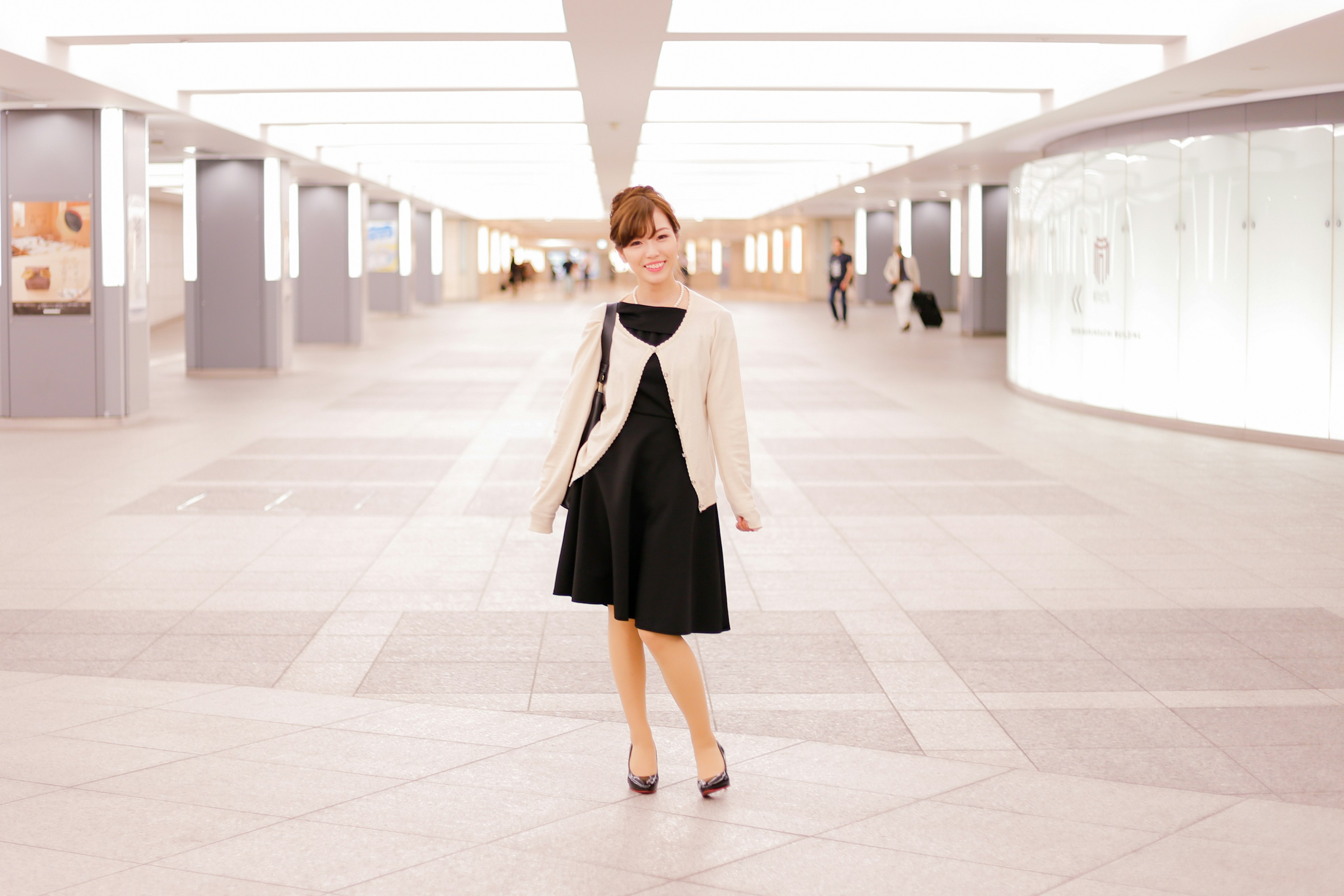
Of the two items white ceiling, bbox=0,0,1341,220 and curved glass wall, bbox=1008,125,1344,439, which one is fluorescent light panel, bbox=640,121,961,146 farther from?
curved glass wall, bbox=1008,125,1344,439

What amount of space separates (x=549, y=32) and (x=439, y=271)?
35.3 meters

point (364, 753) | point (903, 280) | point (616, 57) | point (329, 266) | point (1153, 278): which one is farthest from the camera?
point (903, 280)

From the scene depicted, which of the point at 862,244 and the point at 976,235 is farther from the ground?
the point at 862,244

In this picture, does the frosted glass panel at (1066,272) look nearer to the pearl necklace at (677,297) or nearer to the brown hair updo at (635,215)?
the pearl necklace at (677,297)

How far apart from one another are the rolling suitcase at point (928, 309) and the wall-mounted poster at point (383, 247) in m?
13.4

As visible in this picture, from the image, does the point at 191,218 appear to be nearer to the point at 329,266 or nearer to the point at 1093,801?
the point at 329,266

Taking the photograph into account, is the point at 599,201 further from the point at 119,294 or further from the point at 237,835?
the point at 237,835

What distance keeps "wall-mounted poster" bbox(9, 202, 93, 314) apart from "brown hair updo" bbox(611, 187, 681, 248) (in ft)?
36.3

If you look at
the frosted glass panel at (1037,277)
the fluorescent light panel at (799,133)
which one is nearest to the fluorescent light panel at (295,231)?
the fluorescent light panel at (799,133)

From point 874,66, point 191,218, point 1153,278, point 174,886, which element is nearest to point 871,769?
point 174,886

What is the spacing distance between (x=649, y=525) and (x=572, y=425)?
378 mm

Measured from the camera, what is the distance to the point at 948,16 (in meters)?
10.2

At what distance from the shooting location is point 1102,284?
A: 14.9 metres

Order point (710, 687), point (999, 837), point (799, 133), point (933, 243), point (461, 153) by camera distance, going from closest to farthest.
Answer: point (999, 837)
point (710, 687)
point (799, 133)
point (461, 153)
point (933, 243)
